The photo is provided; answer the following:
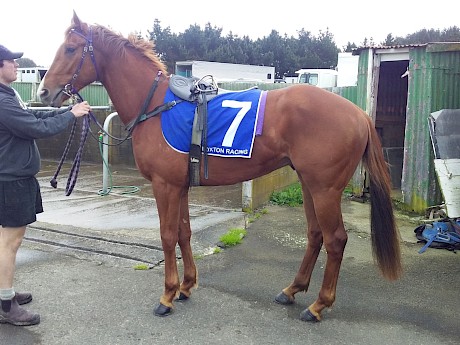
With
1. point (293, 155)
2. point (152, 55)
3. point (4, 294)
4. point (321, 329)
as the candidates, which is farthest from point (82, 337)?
point (152, 55)

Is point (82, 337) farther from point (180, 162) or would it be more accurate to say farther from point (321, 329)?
point (321, 329)

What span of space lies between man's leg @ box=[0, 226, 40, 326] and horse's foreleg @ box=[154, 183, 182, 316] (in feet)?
3.19

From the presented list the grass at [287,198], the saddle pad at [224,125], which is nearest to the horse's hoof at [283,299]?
the saddle pad at [224,125]

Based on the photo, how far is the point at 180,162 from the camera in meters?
3.71

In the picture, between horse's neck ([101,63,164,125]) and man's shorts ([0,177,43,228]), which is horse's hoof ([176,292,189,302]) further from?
horse's neck ([101,63,164,125])

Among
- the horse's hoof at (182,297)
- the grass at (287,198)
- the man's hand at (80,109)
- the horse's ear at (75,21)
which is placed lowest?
the horse's hoof at (182,297)

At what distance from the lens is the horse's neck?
3.91m

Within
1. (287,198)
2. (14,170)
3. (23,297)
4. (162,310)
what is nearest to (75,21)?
(14,170)

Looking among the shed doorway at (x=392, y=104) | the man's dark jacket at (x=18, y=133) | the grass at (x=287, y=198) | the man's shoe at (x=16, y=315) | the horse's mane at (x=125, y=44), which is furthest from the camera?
the shed doorway at (x=392, y=104)

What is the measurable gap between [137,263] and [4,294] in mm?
1471

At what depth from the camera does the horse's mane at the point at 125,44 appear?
3883 mm

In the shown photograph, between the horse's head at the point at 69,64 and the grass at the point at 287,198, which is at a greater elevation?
the horse's head at the point at 69,64

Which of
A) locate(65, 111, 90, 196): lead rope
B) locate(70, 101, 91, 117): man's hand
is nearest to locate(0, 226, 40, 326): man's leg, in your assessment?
locate(65, 111, 90, 196): lead rope

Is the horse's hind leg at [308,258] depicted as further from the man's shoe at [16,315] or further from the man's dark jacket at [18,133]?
the man's dark jacket at [18,133]
